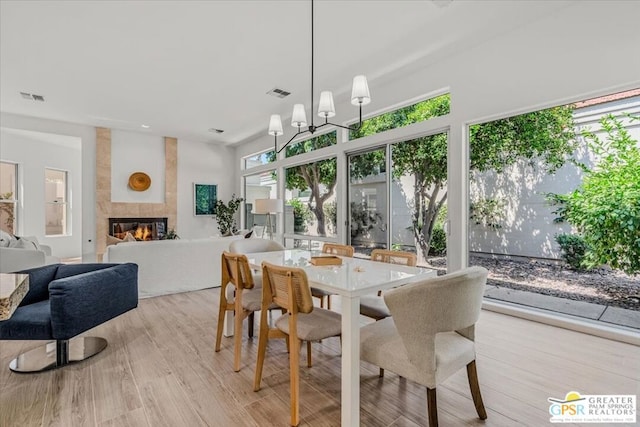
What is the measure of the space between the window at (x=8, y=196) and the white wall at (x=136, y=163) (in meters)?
1.80

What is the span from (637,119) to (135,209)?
27.2 feet

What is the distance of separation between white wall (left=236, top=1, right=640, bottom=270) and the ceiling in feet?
0.49

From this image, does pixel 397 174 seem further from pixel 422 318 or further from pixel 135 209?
pixel 135 209

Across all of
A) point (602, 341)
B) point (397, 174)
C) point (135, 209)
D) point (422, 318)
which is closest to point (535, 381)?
point (602, 341)

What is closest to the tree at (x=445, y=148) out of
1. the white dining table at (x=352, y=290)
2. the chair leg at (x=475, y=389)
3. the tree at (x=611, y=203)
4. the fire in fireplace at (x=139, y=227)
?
the tree at (x=611, y=203)

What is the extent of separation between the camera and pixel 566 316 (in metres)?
Result: 3.10

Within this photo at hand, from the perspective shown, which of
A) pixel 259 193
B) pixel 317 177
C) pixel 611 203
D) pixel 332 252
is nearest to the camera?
pixel 611 203

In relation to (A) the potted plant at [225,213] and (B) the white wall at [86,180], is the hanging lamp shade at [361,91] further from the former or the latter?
(B) the white wall at [86,180]

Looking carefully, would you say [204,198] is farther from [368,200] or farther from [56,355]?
[56,355]

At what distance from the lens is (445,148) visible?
4.00 m

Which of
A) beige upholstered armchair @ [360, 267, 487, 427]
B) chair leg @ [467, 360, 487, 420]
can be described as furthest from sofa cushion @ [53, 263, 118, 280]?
chair leg @ [467, 360, 487, 420]

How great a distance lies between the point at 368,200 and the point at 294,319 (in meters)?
3.46

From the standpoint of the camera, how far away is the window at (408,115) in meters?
4.03

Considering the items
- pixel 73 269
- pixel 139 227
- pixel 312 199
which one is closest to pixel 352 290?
pixel 73 269
